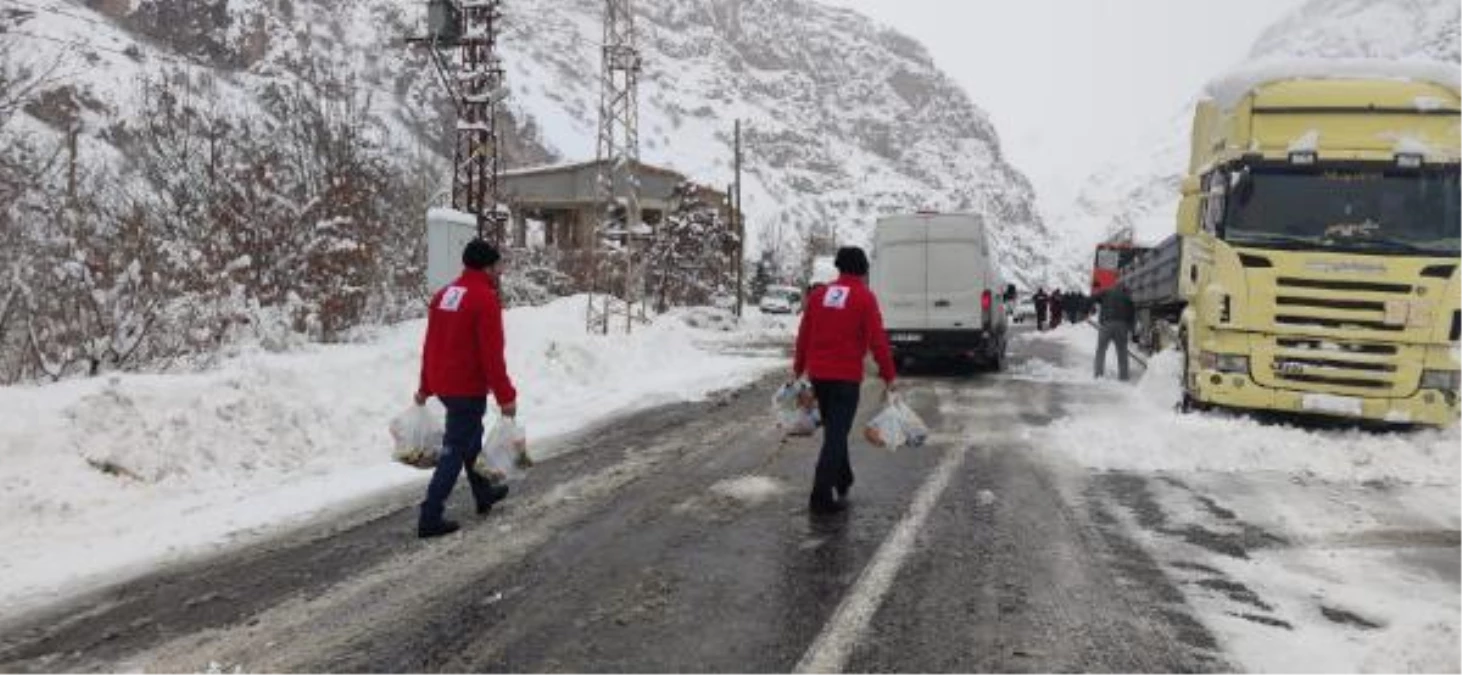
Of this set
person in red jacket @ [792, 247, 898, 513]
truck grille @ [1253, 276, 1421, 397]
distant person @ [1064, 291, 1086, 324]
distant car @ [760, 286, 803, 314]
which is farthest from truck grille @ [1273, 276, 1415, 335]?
distant car @ [760, 286, 803, 314]

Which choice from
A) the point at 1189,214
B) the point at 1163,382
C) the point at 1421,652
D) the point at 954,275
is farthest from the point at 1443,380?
the point at 954,275

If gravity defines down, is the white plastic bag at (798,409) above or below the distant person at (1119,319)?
below

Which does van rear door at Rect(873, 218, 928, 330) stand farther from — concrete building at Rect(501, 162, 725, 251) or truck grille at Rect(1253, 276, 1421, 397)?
concrete building at Rect(501, 162, 725, 251)

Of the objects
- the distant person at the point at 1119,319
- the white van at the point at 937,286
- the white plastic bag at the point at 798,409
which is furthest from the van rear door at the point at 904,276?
the white plastic bag at the point at 798,409

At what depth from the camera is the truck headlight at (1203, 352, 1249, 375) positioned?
10.7 m

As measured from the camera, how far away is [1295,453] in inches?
363

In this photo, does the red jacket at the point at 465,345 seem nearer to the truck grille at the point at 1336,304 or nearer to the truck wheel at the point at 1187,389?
the truck grille at the point at 1336,304

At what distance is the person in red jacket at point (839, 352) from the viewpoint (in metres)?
7.05

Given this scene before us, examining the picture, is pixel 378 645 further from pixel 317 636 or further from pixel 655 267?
pixel 655 267

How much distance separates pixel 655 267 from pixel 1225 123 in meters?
29.3

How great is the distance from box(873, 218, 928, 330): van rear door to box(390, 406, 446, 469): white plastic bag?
12.3 meters

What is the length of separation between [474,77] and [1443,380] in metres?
17.2

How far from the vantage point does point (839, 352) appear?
7062 mm

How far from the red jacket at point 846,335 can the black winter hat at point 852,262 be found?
0.35 feet
